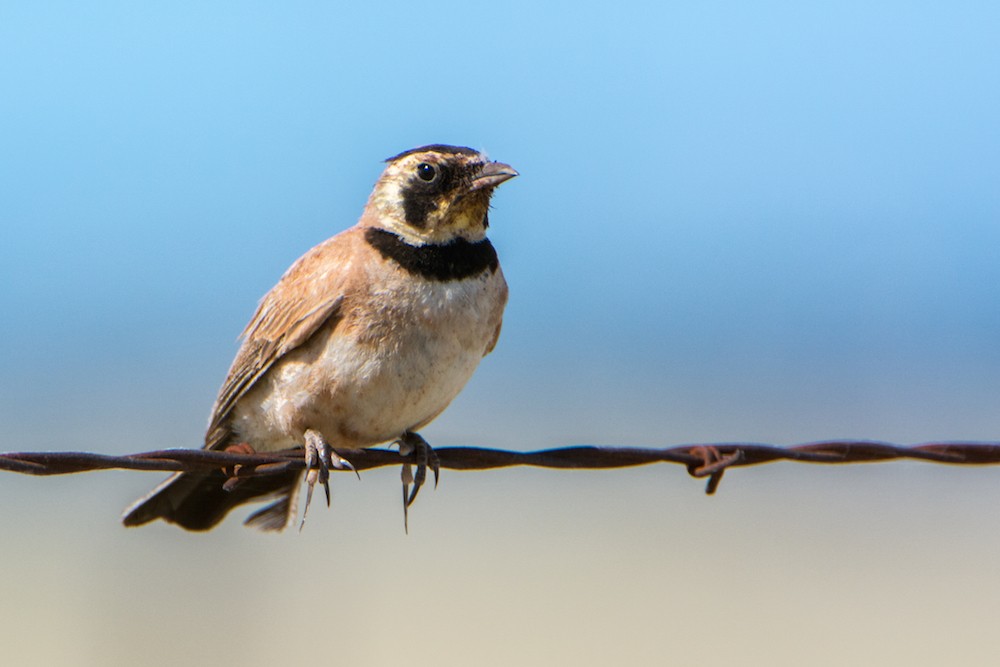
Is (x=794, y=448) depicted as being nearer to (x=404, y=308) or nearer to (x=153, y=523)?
(x=404, y=308)

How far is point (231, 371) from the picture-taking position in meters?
7.43

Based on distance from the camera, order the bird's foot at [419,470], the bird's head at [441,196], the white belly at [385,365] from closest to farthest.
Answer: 1. the bird's foot at [419,470]
2. the white belly at [385,365]
3. the bird's head at [441,196]

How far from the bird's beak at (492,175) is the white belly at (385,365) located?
1.90 ft

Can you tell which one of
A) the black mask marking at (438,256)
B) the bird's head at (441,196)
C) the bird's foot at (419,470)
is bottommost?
the bird's foot at (419,470)

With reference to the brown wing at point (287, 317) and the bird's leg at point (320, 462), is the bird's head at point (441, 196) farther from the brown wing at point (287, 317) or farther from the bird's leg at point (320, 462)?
the bird's leg at point (320, 462)

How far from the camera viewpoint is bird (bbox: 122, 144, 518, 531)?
21.8ft

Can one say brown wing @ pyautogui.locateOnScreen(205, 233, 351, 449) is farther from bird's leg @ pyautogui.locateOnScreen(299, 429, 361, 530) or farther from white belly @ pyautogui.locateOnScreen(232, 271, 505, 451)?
bird's leg @ pyautogui.locateOnScreen(299, 429, 361, 530)

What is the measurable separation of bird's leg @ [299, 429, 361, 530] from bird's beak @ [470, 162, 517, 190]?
5.57 feet

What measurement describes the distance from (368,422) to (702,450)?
1999 mm

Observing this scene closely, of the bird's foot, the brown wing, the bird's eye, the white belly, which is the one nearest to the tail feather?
the brown wing

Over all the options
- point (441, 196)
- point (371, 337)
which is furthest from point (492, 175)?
point (371, 337)

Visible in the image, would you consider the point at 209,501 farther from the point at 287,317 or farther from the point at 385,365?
the point at 385,365

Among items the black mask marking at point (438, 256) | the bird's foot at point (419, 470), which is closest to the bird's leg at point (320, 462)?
the bird's foot at point (419, 470)

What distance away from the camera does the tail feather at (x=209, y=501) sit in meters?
7.29
